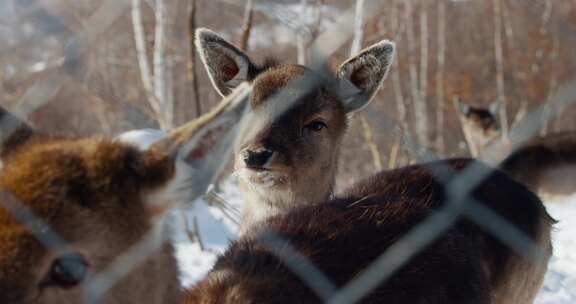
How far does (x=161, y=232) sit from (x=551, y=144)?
10.1 ft

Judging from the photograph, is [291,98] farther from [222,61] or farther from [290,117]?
[222,61]

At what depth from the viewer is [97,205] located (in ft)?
6.34

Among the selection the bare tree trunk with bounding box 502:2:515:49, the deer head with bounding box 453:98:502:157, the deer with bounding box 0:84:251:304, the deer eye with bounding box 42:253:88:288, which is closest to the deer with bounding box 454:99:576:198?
the deer with bounding box 0:84:251:304

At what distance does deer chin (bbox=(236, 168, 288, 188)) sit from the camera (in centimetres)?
364

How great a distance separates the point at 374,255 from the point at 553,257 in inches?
159

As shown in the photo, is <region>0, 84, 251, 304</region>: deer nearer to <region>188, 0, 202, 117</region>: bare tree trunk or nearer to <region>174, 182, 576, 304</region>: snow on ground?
<region>174, 182, 576, 304</region>: snow on ground

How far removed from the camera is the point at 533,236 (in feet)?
11.6

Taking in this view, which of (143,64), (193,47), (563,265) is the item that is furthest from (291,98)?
(143,64)

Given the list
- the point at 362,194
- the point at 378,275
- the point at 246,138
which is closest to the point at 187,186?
the point at 378,275

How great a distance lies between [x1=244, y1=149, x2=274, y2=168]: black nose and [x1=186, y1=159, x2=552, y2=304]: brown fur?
1.53ft

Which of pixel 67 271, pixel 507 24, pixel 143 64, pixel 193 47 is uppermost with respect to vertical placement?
pixel 67 271

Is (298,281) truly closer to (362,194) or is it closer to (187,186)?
(187,186)

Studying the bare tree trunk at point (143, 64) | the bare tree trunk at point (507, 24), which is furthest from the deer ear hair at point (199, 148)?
the bare tree trunk at point (507, 24)

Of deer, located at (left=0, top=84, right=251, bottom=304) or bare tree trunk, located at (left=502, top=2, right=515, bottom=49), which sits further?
bare tree trunk, located at (left=502, top=2, right=515, bottom=49)
